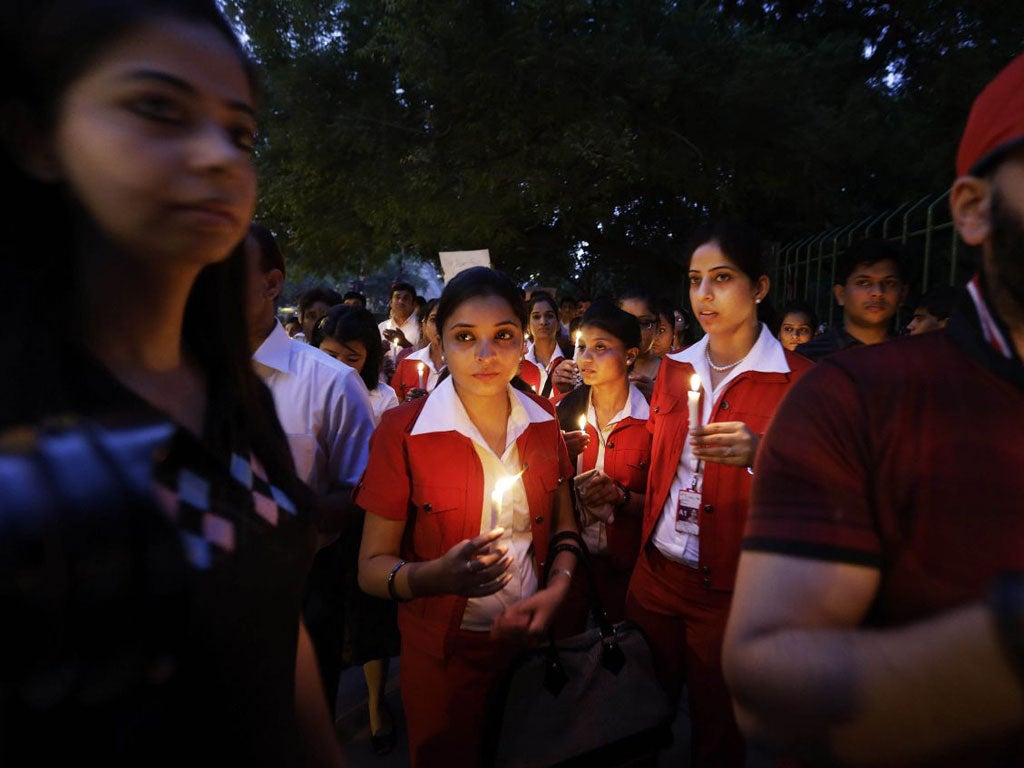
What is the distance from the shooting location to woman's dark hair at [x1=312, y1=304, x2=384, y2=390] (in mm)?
4180

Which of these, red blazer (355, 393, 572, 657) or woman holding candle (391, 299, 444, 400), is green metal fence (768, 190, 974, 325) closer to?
red blazer (355, 393, 572, 657)

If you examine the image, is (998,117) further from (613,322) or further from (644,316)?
(644,316)

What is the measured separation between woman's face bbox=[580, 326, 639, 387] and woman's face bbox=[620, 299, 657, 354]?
1.27 metres

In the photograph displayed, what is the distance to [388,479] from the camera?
2.39 m

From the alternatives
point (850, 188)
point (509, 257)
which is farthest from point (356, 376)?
point (509, 257)

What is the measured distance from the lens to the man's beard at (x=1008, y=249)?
3.41 feet

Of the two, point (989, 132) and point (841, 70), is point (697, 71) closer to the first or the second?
point (841, 70)

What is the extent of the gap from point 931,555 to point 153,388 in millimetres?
1263

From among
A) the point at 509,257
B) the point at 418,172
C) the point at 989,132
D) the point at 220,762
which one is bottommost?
the point at 220,762

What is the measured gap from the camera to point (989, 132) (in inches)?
41.4

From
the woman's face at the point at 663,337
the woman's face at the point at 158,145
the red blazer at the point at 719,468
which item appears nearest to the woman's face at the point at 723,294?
the red blazer at the point at 719,468

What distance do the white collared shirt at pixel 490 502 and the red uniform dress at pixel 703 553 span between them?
69 centimetres

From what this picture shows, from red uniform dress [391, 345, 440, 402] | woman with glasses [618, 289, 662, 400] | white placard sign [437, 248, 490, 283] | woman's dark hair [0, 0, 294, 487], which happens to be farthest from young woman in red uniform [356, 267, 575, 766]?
white placard sign [437, 248, 490, 283]

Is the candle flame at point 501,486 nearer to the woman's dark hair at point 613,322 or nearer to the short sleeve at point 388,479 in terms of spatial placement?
the short sleeve at point 388,479
